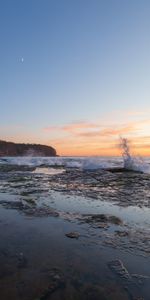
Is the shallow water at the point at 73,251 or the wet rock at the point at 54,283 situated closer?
the wet rock at the point at 54,283

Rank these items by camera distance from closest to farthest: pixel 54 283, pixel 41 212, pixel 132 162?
pixel 54 283 < pixel 41 212 < pixel 132 162

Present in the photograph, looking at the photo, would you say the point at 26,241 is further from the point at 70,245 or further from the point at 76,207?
the point at 76,207

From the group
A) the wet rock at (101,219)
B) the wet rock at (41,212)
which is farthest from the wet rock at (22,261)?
the wet rock at (41,212)

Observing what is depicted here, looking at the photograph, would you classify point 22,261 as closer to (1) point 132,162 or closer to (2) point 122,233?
(2) point 122,233

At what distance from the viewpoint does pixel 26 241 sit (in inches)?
227

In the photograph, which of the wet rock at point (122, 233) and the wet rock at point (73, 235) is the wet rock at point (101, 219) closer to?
the wet rock at point (122, 233)

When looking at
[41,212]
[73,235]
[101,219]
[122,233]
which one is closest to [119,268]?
[73,235]

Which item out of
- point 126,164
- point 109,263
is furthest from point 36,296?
point 126,164

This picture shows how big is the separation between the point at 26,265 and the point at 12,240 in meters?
1.27

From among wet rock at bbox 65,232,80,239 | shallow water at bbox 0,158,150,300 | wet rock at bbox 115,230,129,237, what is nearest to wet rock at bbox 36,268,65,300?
shallow water at bbox 0,158,150,300

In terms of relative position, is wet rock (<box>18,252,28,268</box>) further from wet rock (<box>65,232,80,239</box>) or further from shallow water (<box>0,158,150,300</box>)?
wet rock (<box>65,232,80,239</box>)

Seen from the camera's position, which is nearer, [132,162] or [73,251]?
[73,251]

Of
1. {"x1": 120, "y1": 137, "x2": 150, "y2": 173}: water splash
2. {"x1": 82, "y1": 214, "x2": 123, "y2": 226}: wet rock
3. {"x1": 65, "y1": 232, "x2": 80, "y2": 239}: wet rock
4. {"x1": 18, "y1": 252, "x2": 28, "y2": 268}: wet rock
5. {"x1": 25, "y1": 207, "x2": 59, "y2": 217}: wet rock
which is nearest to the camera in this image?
{"x1": 18, "y1": 252, "x2": 28, "y2": 268}: wet rock

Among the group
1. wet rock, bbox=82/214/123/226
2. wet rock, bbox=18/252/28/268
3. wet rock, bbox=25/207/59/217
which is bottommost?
wet rock, bbox=18/252/28/268
